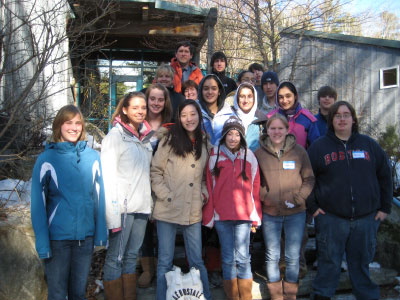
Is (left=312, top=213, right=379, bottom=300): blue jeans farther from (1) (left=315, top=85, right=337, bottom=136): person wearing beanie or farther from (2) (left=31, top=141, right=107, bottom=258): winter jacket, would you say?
(2) (left=31, top=141, right=107, bottom=258): winter jacket

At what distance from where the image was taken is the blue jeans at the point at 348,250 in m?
3.46

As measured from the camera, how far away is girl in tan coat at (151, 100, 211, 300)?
3373 millimetres

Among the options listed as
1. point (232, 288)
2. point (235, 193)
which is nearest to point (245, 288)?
point (232, 288)

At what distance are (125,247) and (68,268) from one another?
0.62m

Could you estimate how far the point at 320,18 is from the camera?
1022 cm

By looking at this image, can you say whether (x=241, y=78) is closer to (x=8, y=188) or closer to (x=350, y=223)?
(x=350, y=223)

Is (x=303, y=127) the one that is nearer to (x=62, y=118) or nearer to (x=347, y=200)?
(x=347, y=200)

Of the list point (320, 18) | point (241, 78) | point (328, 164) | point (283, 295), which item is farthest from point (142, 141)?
point (320, 18)

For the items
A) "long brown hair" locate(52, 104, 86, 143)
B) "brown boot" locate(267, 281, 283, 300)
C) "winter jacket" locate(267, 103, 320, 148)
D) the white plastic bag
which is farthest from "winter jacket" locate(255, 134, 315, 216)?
"long brown hair" locate(52, 104, 86, 143)

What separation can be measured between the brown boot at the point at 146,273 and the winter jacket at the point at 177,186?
868 mm

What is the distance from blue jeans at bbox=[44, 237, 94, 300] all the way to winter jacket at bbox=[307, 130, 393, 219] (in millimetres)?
2273

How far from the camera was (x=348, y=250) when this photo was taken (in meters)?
3.55

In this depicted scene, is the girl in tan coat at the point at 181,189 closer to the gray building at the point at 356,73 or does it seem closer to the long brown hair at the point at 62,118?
the long brown hair at the point at 62,118

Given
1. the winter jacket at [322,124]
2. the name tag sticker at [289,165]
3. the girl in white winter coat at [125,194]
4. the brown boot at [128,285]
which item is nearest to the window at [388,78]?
the winter jacket at [322,124]
